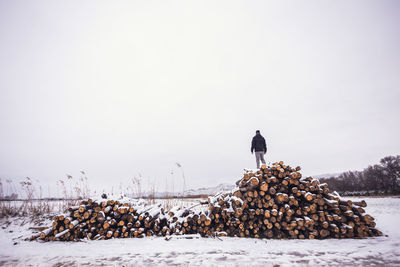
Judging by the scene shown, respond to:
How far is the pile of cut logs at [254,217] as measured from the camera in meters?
3.99

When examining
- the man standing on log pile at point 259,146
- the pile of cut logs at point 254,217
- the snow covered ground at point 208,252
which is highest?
the man standing on log pile at point 259,146

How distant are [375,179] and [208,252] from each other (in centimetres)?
2446

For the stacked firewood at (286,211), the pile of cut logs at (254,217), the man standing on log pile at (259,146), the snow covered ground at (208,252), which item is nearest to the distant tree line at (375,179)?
the man standing on log pile at (259,146)

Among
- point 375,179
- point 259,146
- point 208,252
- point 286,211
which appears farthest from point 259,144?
point 375,179

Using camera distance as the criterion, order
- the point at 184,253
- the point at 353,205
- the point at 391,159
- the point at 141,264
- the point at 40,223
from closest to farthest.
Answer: the point at 141,264
the point at 184,253
the point at 353,205
the point at 40,223
the point at 391,159

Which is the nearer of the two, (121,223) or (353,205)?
(353,205)

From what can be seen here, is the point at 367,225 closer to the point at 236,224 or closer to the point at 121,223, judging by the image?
the point at 236,224

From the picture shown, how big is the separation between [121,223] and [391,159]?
2686cm

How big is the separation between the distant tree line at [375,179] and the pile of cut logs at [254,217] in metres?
19.4

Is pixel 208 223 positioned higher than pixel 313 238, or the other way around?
pixel 208 223

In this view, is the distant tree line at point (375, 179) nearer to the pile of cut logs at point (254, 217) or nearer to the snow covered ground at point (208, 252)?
the pile of cut logs at point (254, 217)

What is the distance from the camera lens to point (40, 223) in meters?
5.92

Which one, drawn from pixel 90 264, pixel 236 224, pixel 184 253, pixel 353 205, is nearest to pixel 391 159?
pixel 353 205

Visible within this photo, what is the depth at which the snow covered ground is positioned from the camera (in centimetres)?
270
